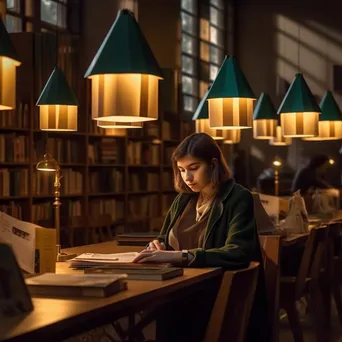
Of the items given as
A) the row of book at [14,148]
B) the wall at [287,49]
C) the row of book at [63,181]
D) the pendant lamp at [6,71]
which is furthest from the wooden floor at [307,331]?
the wall at [287,49]

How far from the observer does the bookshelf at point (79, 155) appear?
795 centimetres

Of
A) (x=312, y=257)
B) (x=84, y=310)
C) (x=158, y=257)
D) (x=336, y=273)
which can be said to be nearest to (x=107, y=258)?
(x=158, y=257)

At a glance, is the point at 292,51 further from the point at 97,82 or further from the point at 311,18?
the point at 97,82

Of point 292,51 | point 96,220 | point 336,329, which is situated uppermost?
point 292,51

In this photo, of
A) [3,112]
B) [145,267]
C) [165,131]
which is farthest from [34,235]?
[165,131]

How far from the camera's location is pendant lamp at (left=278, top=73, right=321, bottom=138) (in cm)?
628

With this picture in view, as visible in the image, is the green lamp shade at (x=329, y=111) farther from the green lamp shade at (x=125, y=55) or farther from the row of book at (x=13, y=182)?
the green lamp shade at (x=125, y=55)

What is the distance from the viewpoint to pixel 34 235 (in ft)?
10.5

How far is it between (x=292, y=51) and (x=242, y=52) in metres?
0.89

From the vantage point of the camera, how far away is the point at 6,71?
9.27ft

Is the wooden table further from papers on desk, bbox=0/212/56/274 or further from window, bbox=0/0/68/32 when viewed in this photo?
window, bbox=0/0/68/32

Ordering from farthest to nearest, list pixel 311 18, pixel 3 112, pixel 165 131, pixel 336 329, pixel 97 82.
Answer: pixel 311 18 → pixel 165 131 → pixel 3 112 → pixel 336 329 → pixel 97 82

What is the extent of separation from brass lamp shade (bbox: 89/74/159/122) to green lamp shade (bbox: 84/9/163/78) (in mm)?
44

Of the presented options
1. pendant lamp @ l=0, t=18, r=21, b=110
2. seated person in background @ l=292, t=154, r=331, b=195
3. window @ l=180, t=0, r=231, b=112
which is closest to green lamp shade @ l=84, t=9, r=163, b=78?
pendant lamp @ l=0, t=18, r=21, b=110
